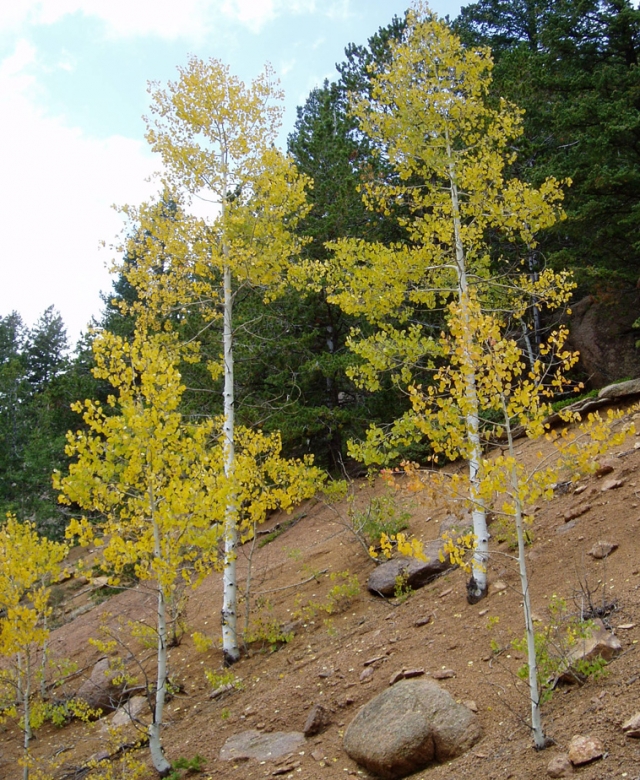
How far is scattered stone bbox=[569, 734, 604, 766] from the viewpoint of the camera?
369 centimetres

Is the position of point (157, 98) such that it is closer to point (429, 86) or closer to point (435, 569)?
point (429, 86)

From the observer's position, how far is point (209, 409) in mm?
13703

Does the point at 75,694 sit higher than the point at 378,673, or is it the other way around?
the point at 378,673

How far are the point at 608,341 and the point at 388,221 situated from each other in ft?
18.5

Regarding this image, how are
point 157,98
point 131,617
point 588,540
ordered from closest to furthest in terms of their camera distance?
point 588,540
point 157,98
point 131,617

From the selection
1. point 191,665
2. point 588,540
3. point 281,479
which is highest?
point 281,479

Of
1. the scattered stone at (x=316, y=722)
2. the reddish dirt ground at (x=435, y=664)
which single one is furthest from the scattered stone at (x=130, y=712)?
the scattered stone at (x=316, y=722)

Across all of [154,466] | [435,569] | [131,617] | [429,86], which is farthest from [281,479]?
[131,617]

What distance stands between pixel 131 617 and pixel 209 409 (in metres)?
4.77

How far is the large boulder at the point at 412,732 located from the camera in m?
4.59

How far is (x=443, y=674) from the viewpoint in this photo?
18.1 ft

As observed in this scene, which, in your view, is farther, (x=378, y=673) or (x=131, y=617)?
(x=131, y=617)

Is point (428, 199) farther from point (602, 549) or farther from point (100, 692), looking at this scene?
point (100, 692)

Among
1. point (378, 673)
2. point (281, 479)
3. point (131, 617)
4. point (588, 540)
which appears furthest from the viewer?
point (131, 617)
